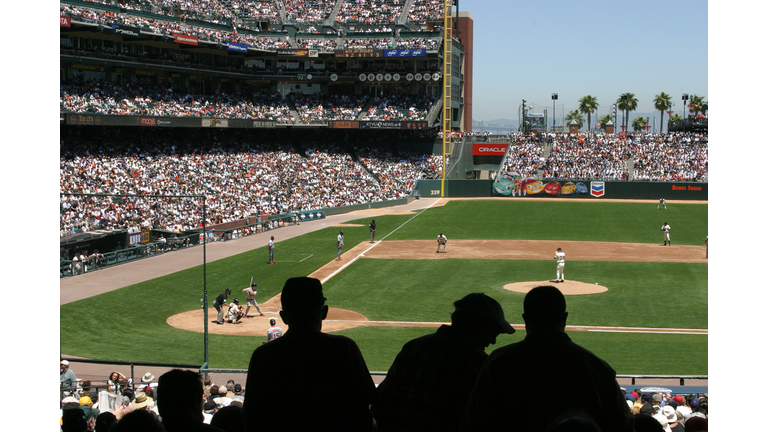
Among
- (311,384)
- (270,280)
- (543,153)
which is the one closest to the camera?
(311,384)

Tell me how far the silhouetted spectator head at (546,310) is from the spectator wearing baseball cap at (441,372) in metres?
0.45

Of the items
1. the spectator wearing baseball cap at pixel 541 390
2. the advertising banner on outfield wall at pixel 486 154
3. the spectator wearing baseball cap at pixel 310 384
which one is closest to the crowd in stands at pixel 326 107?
the advertising banner on outfield wall at pixel 486 154

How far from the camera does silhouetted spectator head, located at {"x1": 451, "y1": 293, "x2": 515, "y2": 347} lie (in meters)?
4.19

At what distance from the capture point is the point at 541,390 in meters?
3.45

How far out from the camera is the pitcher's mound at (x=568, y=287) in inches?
997

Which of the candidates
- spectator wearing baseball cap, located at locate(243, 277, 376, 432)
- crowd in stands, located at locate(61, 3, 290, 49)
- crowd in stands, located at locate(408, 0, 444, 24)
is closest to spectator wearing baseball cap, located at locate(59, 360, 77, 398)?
spectator wearing baseball cap, located at locate(243, 277, 376, 432)

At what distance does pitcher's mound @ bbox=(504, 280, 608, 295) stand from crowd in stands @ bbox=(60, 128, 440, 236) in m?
12.6

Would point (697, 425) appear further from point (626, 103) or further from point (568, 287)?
point (626, 103)

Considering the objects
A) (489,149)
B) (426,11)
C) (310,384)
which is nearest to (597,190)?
(489,149)

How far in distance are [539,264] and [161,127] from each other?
3629cm

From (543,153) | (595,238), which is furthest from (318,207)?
(543,153)

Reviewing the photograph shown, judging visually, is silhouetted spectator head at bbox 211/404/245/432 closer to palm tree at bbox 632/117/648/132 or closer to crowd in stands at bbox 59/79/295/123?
crowd in stands at bbox 59/79/295/123
